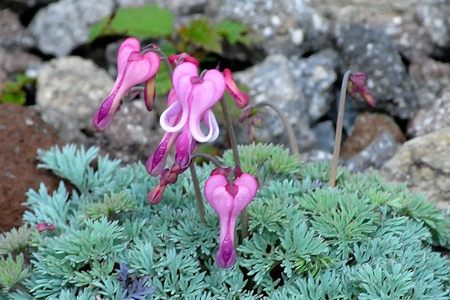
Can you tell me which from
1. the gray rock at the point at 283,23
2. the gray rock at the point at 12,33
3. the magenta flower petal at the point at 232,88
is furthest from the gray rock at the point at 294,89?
the magenta flower petal at the point at 232,88

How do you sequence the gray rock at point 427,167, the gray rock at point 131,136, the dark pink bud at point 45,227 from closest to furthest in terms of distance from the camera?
the dark pink bud at point 45,227, the gray rock at point 427,167, the gray rock at point 131,136

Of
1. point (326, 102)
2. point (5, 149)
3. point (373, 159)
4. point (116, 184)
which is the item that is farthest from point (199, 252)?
point (326, 102)

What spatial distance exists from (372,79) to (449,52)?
0.55 m

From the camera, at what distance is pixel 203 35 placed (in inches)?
203

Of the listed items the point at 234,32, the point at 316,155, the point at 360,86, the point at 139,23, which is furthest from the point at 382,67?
the point at 360,86

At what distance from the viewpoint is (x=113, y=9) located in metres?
5.73

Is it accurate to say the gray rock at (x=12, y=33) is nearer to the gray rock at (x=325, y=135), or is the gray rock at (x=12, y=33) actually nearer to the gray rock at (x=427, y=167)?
the gray rock at (x=325, y=135)

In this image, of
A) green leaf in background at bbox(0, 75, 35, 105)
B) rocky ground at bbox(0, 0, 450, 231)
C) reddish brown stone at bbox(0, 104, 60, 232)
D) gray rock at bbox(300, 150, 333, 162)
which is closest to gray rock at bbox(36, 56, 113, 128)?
rocky ground at bbox(0, 0, 450, 231)

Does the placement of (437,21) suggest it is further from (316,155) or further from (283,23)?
(316,155)

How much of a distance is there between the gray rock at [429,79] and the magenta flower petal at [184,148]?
2.74m

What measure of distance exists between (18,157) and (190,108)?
1605mm

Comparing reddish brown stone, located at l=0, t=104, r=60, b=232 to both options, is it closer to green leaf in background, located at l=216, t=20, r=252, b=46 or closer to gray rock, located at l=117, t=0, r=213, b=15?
green leaf in background, located at l=216, t=20, r=252, b=46

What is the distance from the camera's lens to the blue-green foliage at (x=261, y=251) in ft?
9.52

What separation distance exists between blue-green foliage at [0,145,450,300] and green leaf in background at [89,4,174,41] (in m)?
2.02
